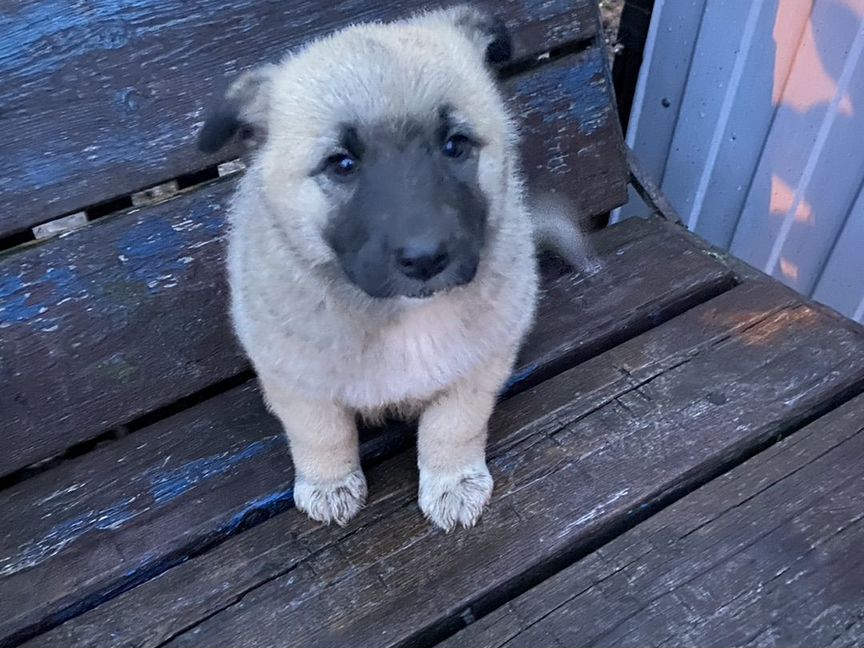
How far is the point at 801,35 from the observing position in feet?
7.95

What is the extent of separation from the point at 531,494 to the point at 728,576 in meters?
0.44

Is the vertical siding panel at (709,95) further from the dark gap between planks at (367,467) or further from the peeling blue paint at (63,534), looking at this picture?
the peeling blue paint at (63,534)

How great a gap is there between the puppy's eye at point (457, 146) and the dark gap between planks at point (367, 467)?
767 mm

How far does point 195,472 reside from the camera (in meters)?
1.92

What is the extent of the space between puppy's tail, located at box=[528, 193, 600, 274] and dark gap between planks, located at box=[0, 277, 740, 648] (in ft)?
0.89

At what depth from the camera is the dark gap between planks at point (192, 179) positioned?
6.11 feet

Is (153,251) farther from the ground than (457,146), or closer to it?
closer to it

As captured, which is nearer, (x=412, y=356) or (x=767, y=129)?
(x=412, y=356)

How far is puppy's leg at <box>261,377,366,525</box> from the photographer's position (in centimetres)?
172

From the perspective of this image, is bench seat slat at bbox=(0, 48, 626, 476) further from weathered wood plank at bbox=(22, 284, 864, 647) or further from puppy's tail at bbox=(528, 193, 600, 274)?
puppy's tail at bbox=(528, 193, 600, 274)

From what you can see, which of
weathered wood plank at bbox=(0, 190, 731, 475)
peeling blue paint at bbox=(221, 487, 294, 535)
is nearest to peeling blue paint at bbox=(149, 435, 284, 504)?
peeling blue paint at bbox=(221, 487, 294, 535)

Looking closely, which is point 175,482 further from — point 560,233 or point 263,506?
point 560,233

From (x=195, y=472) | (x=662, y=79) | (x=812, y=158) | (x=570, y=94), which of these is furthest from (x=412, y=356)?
(x=662, y=79)

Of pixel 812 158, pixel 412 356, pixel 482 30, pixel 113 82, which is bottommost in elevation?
pixel 812 158
